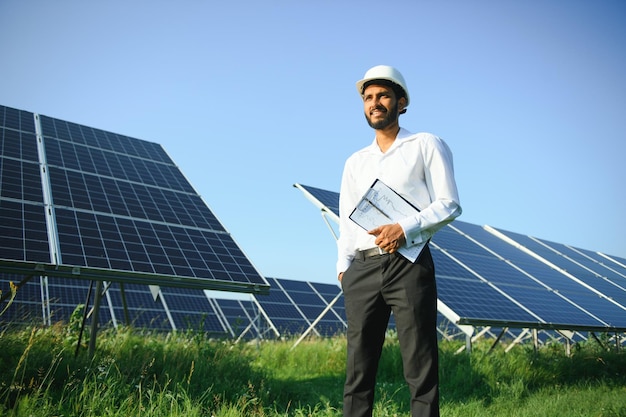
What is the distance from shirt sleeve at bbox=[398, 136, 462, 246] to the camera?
105 inches

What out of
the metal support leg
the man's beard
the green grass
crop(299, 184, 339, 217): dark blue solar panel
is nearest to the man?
the man's beard

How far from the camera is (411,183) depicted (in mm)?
2854

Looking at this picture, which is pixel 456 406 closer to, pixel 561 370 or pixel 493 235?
pixel 561 370

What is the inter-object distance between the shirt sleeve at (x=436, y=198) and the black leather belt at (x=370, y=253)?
174 millimetres

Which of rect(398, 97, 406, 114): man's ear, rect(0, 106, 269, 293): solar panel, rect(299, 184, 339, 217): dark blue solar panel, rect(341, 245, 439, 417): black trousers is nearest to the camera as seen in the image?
rect(341, 245, 439, 417): black trousers

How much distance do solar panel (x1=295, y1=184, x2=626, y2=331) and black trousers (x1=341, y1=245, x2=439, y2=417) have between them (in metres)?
4.94

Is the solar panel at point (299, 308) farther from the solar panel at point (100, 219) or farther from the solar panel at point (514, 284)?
the solar panel at point (100, 219)

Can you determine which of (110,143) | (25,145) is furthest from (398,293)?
(110,143)

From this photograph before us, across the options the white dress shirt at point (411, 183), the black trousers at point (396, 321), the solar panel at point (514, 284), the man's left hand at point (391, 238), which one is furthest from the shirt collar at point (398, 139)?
the solar panel at point (514, 284)

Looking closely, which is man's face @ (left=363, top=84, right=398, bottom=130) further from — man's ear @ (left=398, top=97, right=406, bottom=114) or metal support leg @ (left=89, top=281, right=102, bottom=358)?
metal support leg @ (left=89, top=281, right=102, bottom=358)

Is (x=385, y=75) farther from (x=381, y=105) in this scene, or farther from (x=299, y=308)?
(x=299, y=308)

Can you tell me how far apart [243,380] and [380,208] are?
3709 millimetres

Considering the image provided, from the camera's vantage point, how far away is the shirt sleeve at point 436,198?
266 cm

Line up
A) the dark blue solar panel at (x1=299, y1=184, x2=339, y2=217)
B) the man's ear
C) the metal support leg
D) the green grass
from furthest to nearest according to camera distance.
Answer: the dark blue solar panel at (x1=299, y1=184, x2=339, y2=217), the metal support leg, the green grass, the man's ear
